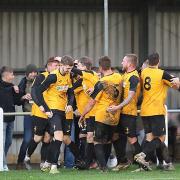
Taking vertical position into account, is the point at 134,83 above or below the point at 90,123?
Answer: above

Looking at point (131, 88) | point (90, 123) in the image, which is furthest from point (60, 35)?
point (131, 88)

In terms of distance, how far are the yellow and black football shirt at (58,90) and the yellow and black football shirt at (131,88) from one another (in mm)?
952

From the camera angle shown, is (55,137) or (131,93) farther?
(55,137)

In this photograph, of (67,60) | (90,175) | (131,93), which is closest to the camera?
(90,175)

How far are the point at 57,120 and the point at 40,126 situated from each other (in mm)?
820

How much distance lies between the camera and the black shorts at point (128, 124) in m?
13.9

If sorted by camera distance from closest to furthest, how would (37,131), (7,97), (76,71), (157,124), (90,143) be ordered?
(157,124), (76,71), (90,143), (37,131), (7,97)

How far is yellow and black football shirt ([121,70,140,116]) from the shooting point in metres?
13.5

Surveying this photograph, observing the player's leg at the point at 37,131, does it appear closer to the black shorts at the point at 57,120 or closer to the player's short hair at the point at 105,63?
the black shorts at the point at 57,120

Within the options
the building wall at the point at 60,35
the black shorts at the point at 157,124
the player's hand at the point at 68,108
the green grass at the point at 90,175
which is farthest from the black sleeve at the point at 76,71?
the building wall at the point at 60,35

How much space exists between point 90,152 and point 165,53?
5.38 metres

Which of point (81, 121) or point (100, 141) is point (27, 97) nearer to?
point (81, 121)

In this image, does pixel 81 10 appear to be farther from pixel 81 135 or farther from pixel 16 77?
pixel 81 135

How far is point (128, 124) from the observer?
13898 mm
